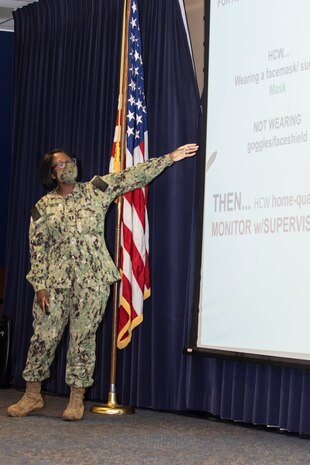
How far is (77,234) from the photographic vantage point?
194 inches

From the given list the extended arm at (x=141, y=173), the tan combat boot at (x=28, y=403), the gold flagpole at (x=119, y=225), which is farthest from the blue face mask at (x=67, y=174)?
the tan combat boot at (x=28, y=403)

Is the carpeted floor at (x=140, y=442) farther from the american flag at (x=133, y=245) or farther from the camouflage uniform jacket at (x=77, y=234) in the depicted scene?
the camouflage uniform jacket at (x=77, y=234)

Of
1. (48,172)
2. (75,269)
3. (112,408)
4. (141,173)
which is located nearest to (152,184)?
(141,173)

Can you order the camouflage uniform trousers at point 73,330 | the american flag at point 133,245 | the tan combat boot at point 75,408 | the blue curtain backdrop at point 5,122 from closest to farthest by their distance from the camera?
the tan combat boot at point 75,408 < the camouflage uniform trousers at point 73,330 < the american flag at point 133,245 < the blue curtain backdrop at point 5,122

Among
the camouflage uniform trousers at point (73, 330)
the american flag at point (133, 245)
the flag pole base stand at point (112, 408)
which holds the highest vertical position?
the american flag at point (133, 245)

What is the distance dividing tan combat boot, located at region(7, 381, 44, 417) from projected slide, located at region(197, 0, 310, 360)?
3.29 ft

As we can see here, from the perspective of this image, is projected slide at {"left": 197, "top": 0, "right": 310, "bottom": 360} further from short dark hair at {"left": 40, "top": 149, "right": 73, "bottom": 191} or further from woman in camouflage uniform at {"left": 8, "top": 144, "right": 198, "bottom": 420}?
short dark hair at {"left": 40, "top": 149, "right": 73, "bottom": 191}

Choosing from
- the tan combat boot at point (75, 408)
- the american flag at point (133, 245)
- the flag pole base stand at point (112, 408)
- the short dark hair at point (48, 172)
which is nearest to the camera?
the tan combat boot at point (75, 408)

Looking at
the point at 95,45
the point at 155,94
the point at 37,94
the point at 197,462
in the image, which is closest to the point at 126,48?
the point at 155,94

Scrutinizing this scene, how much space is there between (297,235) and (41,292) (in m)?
1.48

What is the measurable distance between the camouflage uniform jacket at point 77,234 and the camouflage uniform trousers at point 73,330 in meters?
0.07

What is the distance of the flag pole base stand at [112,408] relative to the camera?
509 cm

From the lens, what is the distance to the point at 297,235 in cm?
430

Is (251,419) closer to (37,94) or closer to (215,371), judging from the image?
(215,371)
